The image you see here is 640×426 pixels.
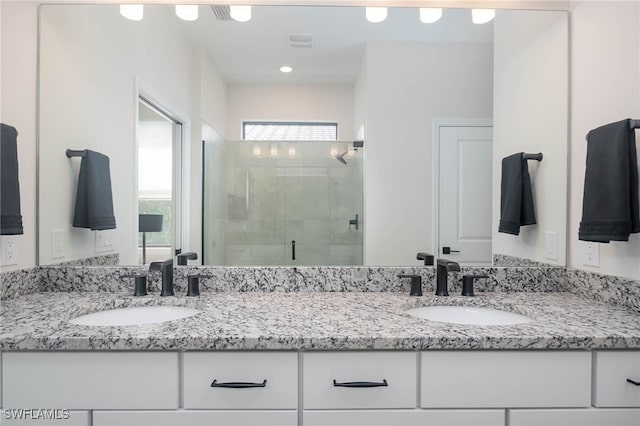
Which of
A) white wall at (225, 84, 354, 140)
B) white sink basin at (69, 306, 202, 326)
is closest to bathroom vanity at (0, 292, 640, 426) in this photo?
white sink basin at (69, 306, 202, 326)

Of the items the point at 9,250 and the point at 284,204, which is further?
the point at 284,204

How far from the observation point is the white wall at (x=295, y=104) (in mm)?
1614

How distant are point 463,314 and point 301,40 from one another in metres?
1.45

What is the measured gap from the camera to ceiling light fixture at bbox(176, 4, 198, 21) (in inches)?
64.2

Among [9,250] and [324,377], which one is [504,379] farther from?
[9,250]

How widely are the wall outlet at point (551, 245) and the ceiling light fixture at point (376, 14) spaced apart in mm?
1285

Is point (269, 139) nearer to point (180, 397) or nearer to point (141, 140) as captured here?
point (141, 140)

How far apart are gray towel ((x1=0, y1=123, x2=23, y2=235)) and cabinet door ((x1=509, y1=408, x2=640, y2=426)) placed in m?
1.78

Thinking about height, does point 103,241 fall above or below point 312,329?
above

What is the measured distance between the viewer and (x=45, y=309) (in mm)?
1232

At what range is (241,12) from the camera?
1618 mm

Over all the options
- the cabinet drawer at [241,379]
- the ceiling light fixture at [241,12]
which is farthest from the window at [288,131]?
the cabinet drawer at [241,379]

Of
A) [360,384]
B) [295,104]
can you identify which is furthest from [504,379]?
[295,104]

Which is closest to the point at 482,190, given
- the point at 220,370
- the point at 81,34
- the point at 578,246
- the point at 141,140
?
the point at 578,246
